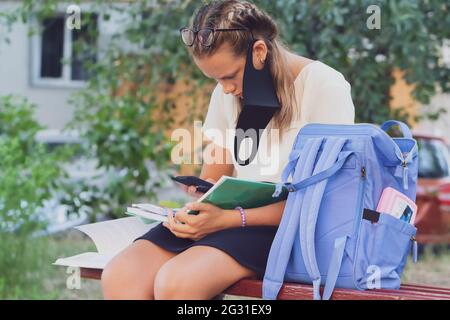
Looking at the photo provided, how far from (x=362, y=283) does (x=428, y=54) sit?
3398mm

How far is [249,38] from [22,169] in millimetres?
3313

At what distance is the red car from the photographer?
26.0ft

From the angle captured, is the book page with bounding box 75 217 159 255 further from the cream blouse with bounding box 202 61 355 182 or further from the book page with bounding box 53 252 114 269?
the cream blouse with bounding box 202 61 355 182

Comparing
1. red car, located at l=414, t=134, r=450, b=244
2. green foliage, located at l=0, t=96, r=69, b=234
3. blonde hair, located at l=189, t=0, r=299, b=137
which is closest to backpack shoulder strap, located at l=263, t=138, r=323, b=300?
blonde hair, located at l=189, t=0, r=299, b=137

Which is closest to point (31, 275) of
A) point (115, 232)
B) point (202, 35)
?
point (115, 232)

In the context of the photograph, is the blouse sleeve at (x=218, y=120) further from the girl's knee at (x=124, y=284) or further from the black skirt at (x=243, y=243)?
the girl's knee at (x=124, y=284)

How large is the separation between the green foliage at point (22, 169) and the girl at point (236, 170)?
9.09 feet

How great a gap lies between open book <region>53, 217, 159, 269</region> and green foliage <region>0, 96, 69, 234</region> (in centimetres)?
266

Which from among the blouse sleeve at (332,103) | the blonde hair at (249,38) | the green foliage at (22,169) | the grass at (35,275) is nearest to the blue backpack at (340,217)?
the blouse sleeve at (332,103)

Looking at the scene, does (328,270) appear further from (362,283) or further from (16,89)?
(16,89)

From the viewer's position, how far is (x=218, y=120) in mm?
3072

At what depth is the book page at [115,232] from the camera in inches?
111

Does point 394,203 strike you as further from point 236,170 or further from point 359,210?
point 236,170

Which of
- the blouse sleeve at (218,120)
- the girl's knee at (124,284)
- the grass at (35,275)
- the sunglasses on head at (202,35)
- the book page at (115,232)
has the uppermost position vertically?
the sunglasses on head at (202,35)
